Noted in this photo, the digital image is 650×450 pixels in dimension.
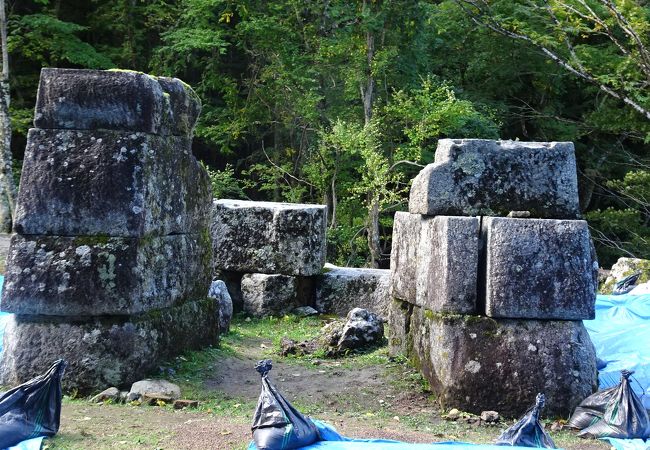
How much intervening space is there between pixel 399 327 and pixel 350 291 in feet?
10.5

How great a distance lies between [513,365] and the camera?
6367 millimetres

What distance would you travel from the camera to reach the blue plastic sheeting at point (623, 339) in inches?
287

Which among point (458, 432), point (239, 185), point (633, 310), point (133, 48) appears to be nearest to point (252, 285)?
point (633, 310)

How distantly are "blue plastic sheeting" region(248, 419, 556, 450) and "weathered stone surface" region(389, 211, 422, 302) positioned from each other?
115 inches

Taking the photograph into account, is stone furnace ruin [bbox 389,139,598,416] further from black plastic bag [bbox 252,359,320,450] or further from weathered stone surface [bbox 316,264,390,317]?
weathered stone surface [bbox 316,264,390,317]

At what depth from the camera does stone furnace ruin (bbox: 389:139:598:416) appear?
6367mm

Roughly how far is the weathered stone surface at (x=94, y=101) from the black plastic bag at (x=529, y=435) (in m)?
3.71

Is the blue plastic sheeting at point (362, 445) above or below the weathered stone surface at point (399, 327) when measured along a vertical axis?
below

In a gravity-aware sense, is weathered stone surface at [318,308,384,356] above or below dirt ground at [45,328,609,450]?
above

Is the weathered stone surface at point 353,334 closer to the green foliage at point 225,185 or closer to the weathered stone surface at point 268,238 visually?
the weathered stone surface at point 268,238

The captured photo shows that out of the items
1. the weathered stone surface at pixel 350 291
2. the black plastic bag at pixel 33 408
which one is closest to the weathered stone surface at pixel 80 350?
the black plastic bag at pixel 33 408

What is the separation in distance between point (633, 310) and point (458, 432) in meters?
4.30

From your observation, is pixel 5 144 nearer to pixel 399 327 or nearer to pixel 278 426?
pixel 399 327

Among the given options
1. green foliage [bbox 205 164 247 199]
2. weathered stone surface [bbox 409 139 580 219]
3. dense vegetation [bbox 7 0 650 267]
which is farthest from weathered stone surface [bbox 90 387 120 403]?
green foliage [bbox 205 164 247 199]
